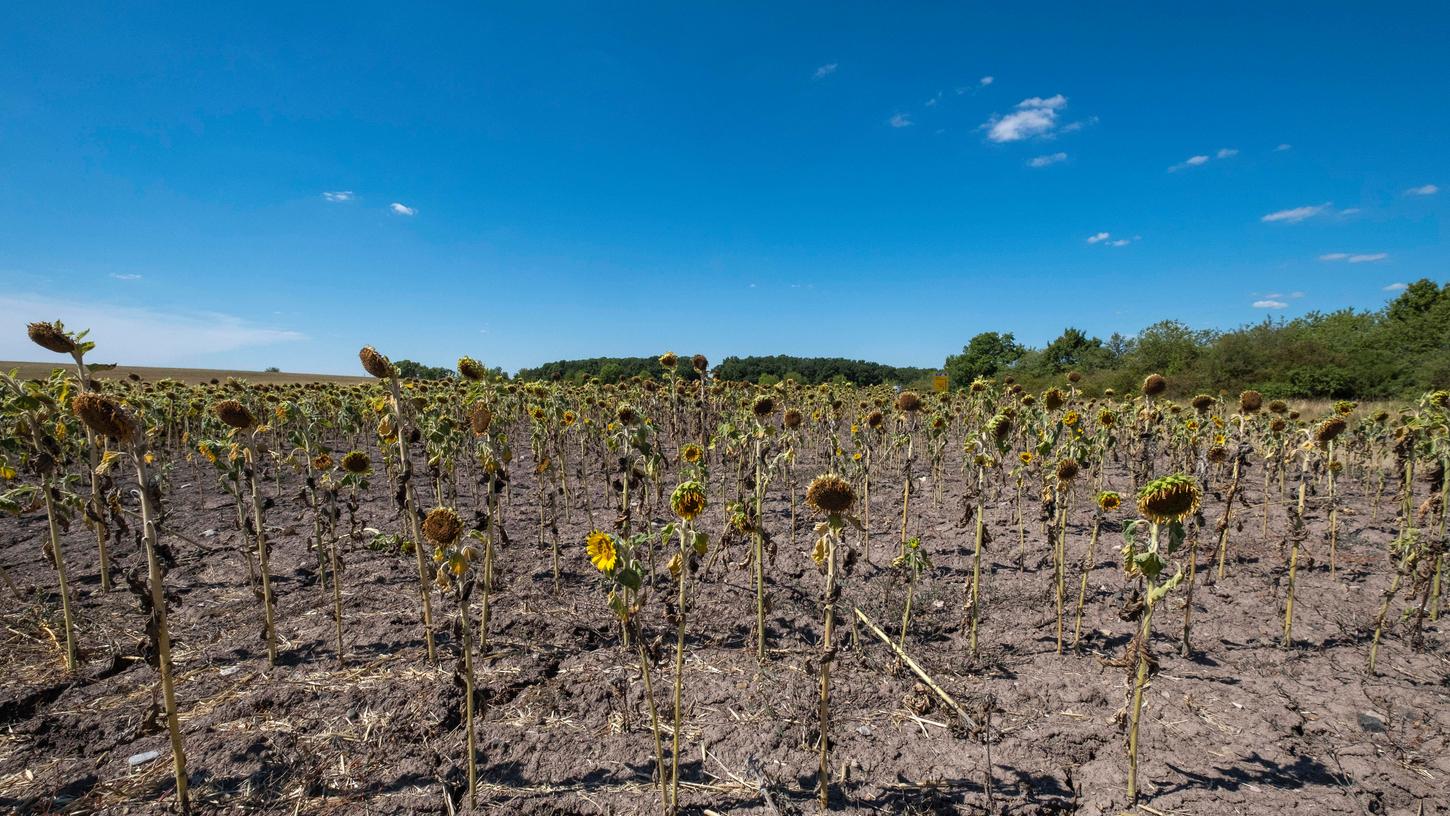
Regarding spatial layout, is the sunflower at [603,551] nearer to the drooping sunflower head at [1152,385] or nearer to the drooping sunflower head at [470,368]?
the drooping sunflower head at [470,368]

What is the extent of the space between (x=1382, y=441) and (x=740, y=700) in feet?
37.3

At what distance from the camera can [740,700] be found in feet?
14.0

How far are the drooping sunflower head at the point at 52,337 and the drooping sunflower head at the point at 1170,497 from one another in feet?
18.7

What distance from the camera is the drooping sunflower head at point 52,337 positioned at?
9.82ft

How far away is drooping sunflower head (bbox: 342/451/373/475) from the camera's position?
4.98m

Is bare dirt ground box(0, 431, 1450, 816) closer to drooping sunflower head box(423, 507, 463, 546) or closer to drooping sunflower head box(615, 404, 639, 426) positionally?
drooping sunflower head box(423, 507, 463, 546)

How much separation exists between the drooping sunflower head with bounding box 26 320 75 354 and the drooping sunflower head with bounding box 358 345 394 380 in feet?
4.51

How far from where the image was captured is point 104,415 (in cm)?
249

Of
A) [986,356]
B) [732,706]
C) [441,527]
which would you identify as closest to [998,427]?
[732,706]

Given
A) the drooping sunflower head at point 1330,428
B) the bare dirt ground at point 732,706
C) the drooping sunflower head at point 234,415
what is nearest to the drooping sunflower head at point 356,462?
the drooping sunflower head at point 234,415

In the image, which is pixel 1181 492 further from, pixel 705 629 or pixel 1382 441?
pixel 1382 441

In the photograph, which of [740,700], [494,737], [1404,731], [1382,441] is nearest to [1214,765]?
[1404,731]

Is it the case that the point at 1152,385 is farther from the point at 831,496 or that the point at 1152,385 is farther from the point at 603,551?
the point at 603,551

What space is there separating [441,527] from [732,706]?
2514 millimetres
